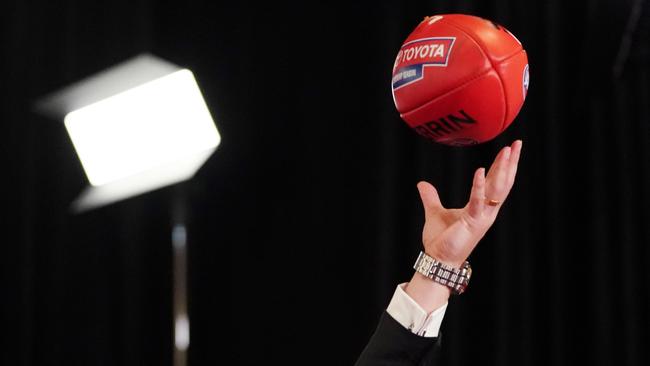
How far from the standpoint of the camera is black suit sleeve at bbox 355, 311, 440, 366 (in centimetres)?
109

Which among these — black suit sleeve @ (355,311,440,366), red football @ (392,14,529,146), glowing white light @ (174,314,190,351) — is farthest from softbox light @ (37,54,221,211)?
black suit sleeve @ (355,311,440,366)

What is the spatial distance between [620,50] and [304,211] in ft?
4.37

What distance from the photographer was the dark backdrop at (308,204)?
2.71m

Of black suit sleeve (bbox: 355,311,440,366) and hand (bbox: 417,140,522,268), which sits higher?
hand (bbox: 417,140,522,268)

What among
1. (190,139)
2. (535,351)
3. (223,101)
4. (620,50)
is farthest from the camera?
(223,101)

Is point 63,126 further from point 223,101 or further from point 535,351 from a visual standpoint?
point 535,351

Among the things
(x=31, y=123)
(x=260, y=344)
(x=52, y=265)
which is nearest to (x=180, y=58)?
(x=31, y=123)

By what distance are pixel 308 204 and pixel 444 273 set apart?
75.6 inches

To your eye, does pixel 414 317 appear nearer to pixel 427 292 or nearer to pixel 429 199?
pixel 427 292

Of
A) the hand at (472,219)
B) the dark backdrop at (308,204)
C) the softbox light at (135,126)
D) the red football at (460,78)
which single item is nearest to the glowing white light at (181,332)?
the dark backdrop at (308,204)

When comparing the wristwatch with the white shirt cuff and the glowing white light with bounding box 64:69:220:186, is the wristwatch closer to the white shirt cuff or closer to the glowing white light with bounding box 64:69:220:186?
the white shirt cuff

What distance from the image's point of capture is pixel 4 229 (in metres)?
3.20

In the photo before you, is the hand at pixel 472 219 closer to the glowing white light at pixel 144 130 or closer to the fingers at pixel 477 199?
the fingers at pixel 477 199

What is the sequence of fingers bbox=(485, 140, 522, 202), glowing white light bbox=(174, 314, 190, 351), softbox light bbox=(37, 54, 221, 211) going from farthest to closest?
glowing white light bbox=(174, 314, 190, 351) → softbox light bbox=(37, 54, 221, 211) → fingers bbox=(485, 140, 522, 202)
